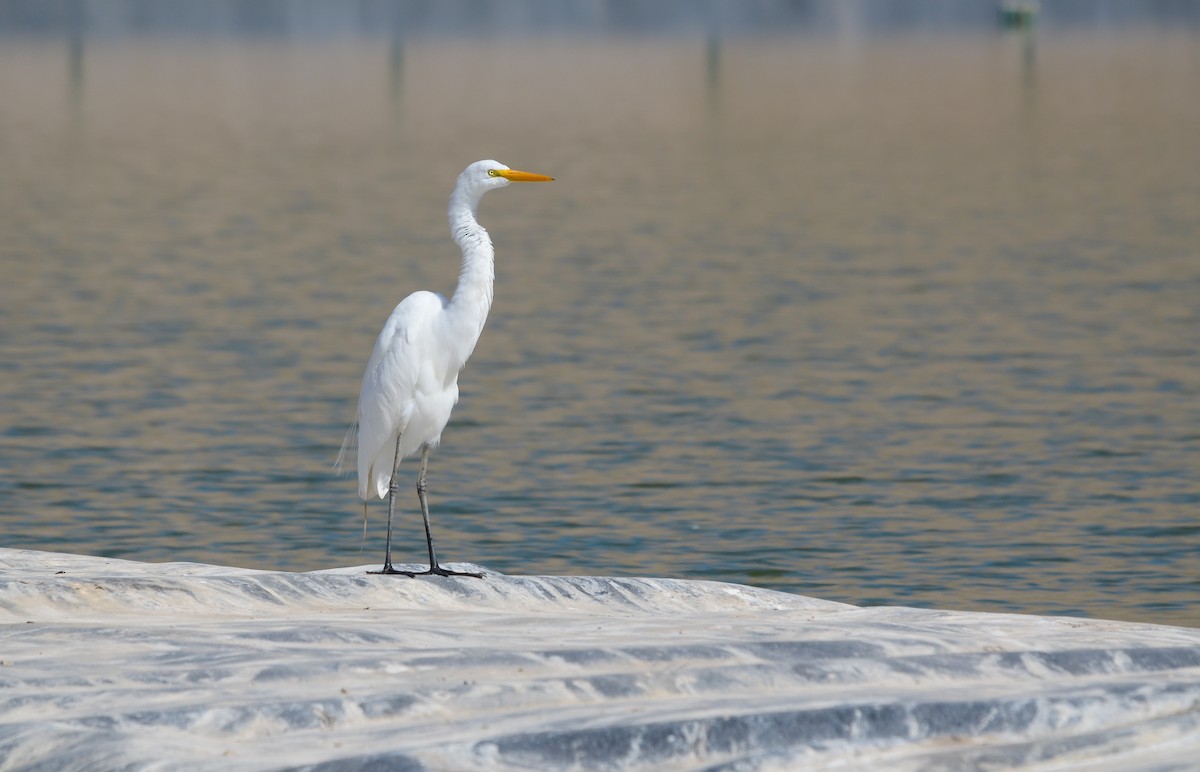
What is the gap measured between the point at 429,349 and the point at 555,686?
9.69 feet

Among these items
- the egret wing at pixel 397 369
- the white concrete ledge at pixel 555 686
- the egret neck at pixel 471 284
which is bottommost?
the white concrete ledge at pixel 555 686

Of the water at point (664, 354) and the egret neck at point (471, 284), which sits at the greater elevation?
the egret neck at point (471, 284)

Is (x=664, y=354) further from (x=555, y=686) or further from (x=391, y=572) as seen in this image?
(x=555, y=686)

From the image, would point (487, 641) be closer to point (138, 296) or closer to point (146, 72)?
point (138, 296)

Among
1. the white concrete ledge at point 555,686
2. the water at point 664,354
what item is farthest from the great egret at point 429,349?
the water at point 664,354

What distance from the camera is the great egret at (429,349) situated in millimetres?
9477

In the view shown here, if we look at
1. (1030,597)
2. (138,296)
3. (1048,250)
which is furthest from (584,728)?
(1048,250)

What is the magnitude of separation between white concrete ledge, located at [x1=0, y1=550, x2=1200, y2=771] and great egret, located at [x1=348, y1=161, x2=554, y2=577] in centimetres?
134

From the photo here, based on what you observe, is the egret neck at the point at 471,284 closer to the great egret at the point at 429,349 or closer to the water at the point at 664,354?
the great egret at the point at 429,349

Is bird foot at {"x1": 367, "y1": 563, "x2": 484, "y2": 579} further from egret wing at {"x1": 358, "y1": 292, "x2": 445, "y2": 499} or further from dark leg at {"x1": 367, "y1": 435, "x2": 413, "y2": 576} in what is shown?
egret wing at {"x1": 358, "y1": 292, "x2": 445, "y2": 499}

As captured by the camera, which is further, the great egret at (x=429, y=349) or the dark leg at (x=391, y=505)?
the great egret at (x=429, y=349)

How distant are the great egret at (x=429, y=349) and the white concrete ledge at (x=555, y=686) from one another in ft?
4.39

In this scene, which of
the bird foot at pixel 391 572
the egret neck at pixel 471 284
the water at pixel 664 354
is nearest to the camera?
the bird foot at pixel 391 572

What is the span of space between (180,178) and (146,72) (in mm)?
41484
